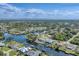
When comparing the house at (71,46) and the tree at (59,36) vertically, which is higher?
the tree at (59,36)

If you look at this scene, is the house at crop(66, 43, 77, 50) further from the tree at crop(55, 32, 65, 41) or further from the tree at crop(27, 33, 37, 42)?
the tree at crop(27, 33, 37, 42)

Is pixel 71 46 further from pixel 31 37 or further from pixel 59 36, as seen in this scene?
pixel 31 37

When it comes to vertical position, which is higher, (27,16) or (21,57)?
(27,16)

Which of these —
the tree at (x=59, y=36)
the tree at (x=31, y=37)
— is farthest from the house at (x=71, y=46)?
the tree at (x=31, y=37)

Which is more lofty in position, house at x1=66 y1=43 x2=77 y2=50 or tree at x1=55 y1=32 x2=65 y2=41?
tree at x1=55 y1=32 x2=65 y2=41

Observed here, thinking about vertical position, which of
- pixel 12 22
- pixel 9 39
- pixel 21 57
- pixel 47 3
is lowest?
pixel 21 57

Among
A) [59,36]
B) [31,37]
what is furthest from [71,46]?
[31,37]

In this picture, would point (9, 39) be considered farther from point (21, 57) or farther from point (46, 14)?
point (46, 14)

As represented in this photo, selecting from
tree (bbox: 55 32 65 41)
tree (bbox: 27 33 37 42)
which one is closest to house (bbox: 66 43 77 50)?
tree (bbox: 55 32 65 41)

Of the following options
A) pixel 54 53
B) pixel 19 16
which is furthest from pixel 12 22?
pixel 54 53

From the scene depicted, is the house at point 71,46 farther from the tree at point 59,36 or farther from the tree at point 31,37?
the tree at point 31,37

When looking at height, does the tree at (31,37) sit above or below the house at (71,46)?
above
